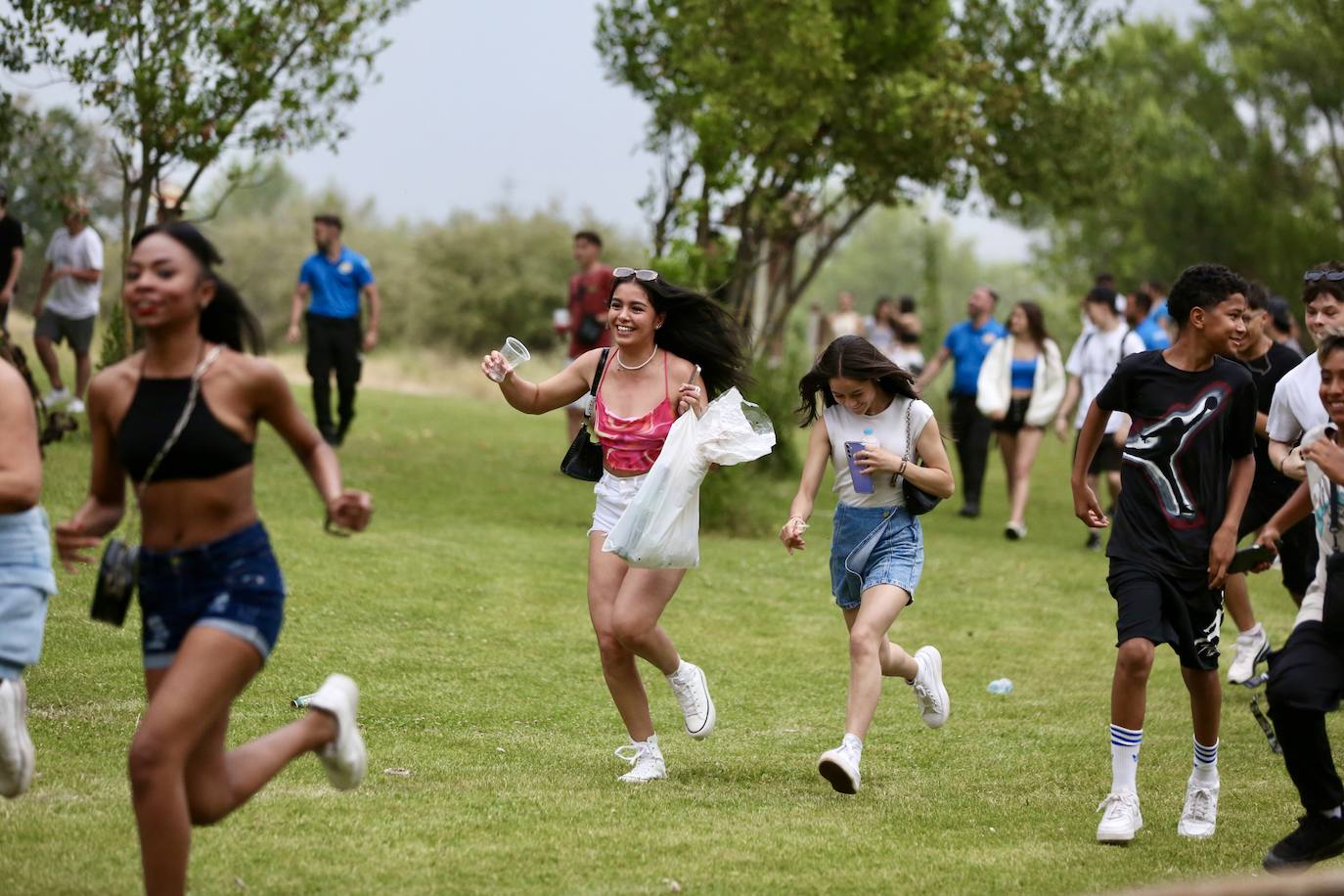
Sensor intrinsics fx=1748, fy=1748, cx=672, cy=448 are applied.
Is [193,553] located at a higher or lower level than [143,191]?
lower

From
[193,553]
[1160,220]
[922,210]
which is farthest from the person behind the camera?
[1160,220]

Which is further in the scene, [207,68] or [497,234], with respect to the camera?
[497,234]

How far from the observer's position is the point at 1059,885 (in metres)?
5.66

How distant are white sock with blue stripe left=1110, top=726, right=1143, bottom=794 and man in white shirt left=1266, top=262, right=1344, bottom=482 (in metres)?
1.11

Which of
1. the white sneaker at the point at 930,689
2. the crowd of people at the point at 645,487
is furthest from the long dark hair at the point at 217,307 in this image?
the white sneaker at the point at 930,689

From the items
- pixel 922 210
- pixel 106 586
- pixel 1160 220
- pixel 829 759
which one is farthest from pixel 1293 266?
pixel 106 586

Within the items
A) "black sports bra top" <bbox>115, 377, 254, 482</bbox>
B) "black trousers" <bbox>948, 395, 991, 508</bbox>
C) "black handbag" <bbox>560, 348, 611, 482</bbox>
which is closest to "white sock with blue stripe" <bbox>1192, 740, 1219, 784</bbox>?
"black handbag" <bbox>560, 348, 611, 482</bbox>

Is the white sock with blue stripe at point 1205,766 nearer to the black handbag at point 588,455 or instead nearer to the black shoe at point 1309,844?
the black shoe at point 1309,844

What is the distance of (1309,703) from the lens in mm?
5539

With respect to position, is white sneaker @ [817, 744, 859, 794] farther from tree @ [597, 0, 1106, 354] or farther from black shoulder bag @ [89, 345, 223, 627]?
tree @ [597, 0, 1106, 354]

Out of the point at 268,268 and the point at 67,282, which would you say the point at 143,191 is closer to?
the point at 67,282

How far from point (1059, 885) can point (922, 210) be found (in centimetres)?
1993

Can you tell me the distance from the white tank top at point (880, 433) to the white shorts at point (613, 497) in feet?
2.71

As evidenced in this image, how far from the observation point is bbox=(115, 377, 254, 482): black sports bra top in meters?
4.72
